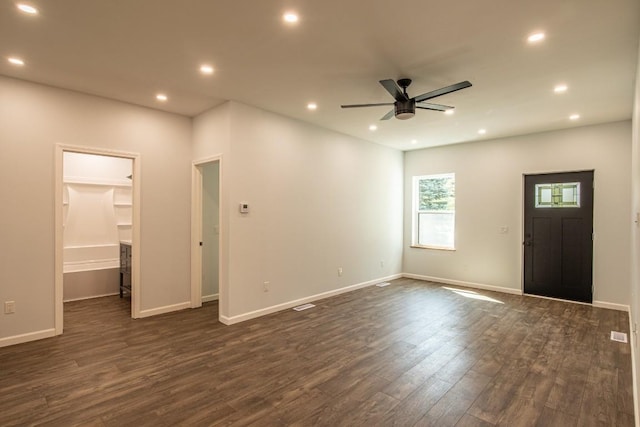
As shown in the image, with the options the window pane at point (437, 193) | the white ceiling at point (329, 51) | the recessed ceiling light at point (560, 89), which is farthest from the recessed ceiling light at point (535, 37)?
the window pane at point (437, 193)

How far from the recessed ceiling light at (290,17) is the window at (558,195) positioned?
17.2 feet

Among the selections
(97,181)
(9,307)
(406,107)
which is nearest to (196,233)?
(9,307)

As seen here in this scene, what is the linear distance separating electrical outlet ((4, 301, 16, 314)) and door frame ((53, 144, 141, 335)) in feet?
1.13

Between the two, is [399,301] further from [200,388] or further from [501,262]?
[200,388]

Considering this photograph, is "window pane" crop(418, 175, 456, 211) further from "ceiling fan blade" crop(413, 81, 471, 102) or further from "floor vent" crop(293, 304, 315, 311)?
"ceiling fan blade" crop(413, 81, 471, 102)

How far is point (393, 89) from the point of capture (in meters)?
3.26

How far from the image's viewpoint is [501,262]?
6.06 metres

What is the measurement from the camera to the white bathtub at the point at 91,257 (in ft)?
18.5

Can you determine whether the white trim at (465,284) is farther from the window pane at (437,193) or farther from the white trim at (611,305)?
the window pane at (437,193)

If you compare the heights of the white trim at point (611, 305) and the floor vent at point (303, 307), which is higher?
the white trim at point (611, 305)

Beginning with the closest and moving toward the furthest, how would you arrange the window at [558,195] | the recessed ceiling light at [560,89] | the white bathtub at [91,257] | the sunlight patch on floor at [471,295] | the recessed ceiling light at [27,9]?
the recessed ceiling light at [27,9], the recessed ceiling light at [560,89], the window at [558,195], the sunlight patch on floor at [471,295], the white bathtub at [91,257]

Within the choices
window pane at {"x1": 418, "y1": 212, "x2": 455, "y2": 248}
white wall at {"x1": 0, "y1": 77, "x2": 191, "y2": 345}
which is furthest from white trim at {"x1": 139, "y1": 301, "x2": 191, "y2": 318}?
window pane at {"x1": 418, "y1": 212, "x2": 455, "y2": 248}

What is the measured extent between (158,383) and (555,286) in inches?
237

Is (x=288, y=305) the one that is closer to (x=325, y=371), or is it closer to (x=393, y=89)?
(x=325, y=371)
